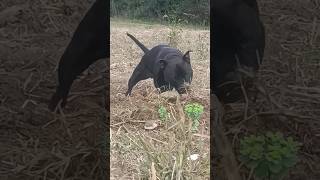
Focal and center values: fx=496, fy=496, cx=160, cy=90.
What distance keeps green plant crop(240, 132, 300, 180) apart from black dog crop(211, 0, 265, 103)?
0.63ft

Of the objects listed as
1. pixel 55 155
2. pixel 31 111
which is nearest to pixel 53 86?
pixel 31 111

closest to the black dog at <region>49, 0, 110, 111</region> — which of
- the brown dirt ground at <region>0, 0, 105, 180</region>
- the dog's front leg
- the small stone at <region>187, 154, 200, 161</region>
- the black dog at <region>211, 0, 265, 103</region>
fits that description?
the brown dirt ground at <region>0, 0, 105, 180</region>

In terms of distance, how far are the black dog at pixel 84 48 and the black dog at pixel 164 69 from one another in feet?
0.72

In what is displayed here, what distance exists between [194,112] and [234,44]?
0.32 meters

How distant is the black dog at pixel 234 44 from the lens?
1439 mm

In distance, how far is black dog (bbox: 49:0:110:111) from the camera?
146 cm

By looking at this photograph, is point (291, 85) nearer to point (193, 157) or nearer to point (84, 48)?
point (193, 157)

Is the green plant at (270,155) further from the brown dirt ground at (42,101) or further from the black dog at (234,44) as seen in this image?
the brown dirt ground at (42,101)

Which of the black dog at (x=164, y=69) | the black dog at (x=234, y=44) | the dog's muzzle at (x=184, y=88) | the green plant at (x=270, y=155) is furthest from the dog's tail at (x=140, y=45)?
the green plant at (x=270, y=155)

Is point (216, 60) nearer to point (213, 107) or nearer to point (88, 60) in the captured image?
point (213, 107)

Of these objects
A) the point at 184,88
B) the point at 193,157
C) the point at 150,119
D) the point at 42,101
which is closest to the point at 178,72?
the point at 184,88

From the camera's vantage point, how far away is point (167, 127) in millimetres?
1678

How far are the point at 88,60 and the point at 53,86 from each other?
0.46 ft

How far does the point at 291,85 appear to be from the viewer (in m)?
1.54
